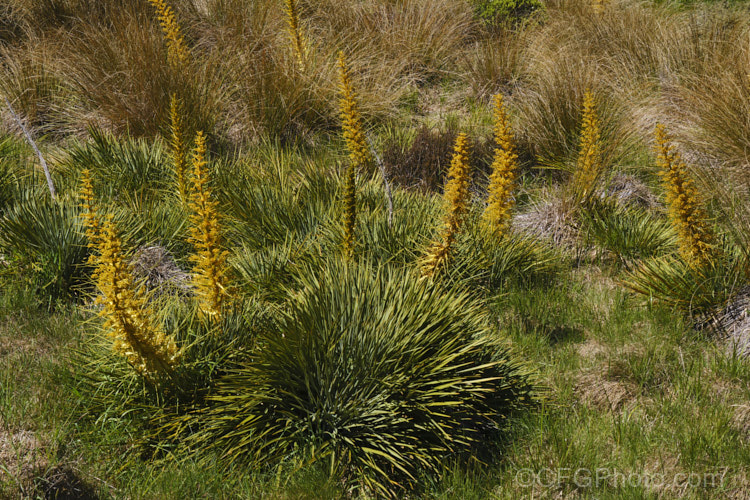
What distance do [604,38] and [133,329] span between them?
685cm

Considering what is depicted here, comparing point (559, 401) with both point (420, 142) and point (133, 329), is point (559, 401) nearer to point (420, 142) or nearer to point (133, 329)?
point (133, 329)

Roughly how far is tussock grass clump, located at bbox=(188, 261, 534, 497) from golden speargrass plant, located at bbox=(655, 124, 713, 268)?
161cm

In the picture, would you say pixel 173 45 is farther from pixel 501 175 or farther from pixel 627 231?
pixel 627 231

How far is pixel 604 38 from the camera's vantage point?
8117 millimetres

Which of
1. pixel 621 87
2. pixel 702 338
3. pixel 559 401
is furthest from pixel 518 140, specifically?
pixel 559 401

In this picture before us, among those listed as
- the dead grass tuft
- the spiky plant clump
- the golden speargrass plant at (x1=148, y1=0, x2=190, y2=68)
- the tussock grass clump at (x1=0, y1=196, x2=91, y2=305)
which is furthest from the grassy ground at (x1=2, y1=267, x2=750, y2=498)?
the golden speargrass plant at (x1=148, y1=0, x2=190, y2=68)

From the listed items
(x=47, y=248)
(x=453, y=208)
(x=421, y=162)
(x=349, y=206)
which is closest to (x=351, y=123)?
(x=421, y=162)

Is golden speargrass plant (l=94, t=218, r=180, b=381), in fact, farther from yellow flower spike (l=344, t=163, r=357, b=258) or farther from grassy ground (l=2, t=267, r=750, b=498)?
yellow flower spike (l=344, t=163, r=357, b=258)

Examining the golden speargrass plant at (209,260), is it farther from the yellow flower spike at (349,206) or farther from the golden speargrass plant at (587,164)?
the golden speargrass plant at (587,164)

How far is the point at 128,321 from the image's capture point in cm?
304

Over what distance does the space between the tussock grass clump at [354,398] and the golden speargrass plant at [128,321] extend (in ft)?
0.97

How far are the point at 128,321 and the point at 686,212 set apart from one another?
3138mm

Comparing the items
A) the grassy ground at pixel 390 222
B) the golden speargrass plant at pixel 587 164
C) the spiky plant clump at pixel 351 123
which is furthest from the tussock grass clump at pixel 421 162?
the golden speargrass plant at pixel 587 164

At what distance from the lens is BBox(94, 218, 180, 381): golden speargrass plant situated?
2.96 metres
